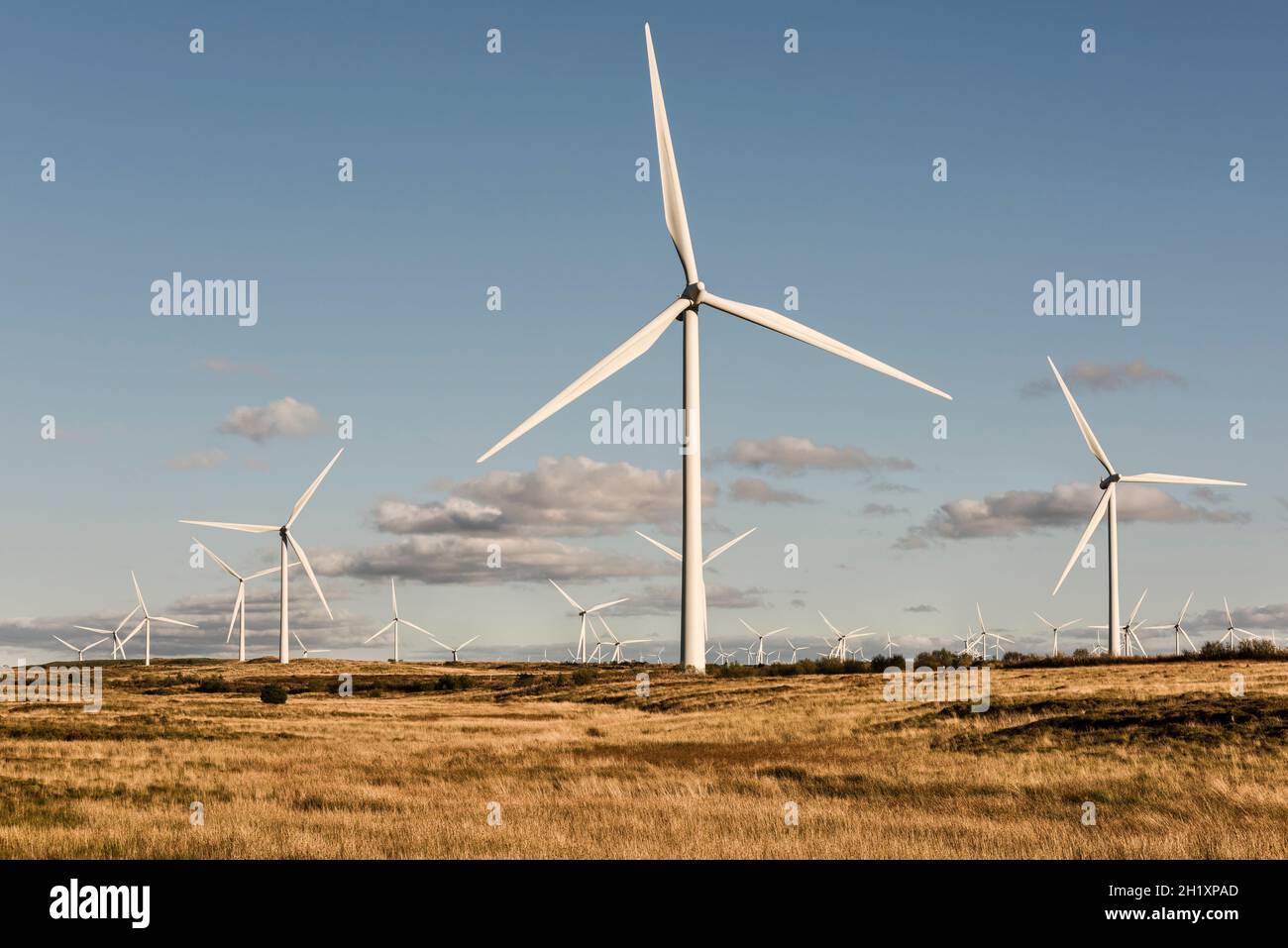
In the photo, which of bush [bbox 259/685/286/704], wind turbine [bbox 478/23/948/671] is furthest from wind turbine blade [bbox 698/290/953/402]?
bush [bbox 259/685/286/704]

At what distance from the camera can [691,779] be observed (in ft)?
113

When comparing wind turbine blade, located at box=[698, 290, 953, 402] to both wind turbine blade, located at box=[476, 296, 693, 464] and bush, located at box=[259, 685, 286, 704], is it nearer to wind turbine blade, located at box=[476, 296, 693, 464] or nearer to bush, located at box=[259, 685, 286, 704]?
wind turbine blade, located at box=[476, 296, 693, 464]

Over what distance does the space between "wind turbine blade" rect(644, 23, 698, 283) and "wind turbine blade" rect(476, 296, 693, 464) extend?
9.07 ft

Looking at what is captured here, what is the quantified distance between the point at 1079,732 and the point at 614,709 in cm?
3383

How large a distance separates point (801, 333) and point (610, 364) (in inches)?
479

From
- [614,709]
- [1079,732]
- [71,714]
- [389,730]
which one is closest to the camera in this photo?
[1079,732]

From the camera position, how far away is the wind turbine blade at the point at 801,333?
6594 centimetres

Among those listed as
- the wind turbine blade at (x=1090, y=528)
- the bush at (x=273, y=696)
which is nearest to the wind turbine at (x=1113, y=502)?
the wind turbine blade at (x=1090, y=528)

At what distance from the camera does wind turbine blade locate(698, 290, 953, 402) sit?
216 ft

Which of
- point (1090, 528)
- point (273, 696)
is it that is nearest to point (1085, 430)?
point (1090, 528)

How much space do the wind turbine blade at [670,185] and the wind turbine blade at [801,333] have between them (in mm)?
2707
